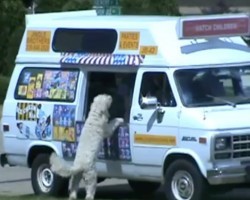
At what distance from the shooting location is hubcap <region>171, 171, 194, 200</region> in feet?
45.3

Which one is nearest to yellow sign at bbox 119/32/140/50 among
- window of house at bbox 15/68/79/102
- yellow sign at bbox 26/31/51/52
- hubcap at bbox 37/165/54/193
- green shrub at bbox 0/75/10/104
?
window of house at bbox 15/68/79/102

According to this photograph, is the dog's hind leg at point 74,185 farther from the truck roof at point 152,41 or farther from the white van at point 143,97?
the truck roof at point 152,41

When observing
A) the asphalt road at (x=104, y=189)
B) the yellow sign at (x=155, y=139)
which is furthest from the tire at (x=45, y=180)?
the yellow sign at (x=155, y=139)

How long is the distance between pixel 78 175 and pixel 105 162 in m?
0.42

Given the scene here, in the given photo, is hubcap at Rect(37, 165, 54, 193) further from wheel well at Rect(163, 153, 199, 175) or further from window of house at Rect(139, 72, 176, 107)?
wheel well at Rect(163, 153, 199, 175)

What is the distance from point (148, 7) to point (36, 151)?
2307 centimetres

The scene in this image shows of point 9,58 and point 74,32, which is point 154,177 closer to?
point 74,32

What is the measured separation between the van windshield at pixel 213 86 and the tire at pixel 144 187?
2.30 meters

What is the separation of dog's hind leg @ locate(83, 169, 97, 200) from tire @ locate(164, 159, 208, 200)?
102 centimetres

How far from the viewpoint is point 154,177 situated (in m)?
14.3

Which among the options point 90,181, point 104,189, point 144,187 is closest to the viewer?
point 90,181

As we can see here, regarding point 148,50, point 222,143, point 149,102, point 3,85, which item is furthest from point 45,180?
point 3,85

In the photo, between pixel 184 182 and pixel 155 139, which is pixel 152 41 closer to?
pixel 155 139

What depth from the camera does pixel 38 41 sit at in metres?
15.8
